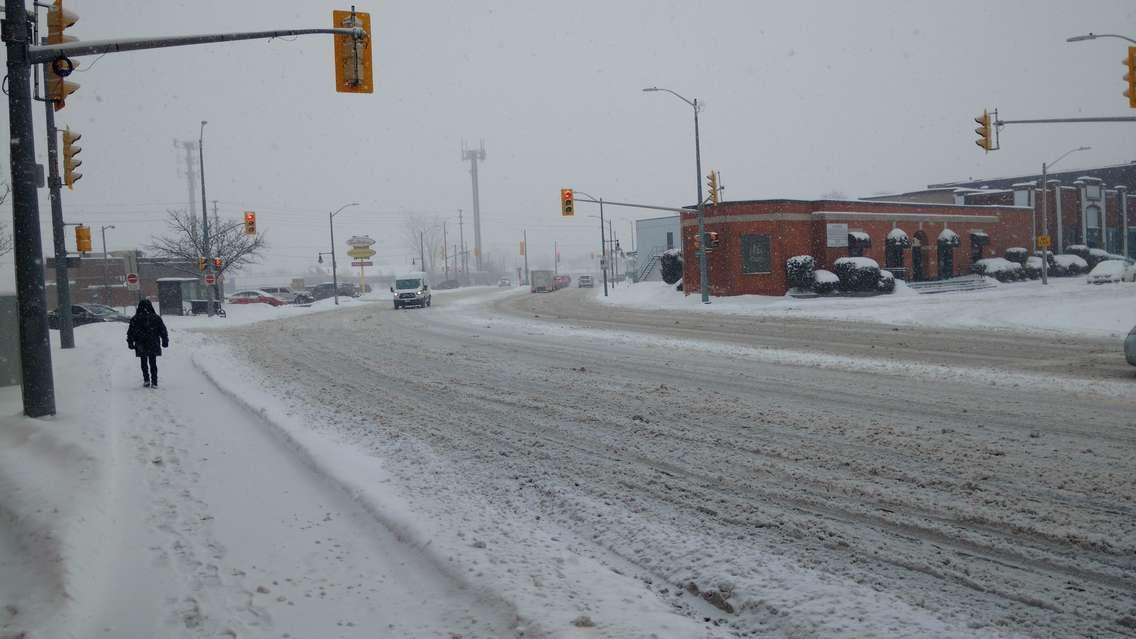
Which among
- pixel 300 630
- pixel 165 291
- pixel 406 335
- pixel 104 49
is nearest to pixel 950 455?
pixel 300 630

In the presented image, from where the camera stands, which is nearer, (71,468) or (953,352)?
(71,468)

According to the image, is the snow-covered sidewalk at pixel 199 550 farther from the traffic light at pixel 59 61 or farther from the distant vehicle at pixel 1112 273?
the distant vehicle at pixel 1112 273

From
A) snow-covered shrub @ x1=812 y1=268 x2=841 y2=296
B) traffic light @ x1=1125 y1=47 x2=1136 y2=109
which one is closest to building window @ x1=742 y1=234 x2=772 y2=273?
snow-covered shrub @ x1=812 y1=268 x2=841 y2=296

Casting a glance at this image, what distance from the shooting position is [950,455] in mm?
7516

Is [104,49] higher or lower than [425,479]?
higher

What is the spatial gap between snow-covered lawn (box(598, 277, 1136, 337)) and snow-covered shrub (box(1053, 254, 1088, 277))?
75.4 ft

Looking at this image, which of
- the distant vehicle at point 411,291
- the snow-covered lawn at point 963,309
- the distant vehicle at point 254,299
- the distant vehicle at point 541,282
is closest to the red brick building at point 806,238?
the snow-covered lawn at point 963,309

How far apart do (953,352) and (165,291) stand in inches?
1634

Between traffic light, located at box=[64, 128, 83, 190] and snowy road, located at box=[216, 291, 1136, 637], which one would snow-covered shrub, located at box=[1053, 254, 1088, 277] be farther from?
traffic light, located at box=[64, 128, 83, 190]

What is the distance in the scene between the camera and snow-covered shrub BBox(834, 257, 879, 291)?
41.4m

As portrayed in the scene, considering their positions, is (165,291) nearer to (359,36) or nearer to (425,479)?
(359,36)

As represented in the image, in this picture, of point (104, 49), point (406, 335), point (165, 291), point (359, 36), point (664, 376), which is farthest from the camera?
point (165, 291)

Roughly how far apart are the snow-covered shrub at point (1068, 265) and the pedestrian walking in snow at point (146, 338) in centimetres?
6126

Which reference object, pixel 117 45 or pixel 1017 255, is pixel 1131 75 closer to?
pixel 117 45
